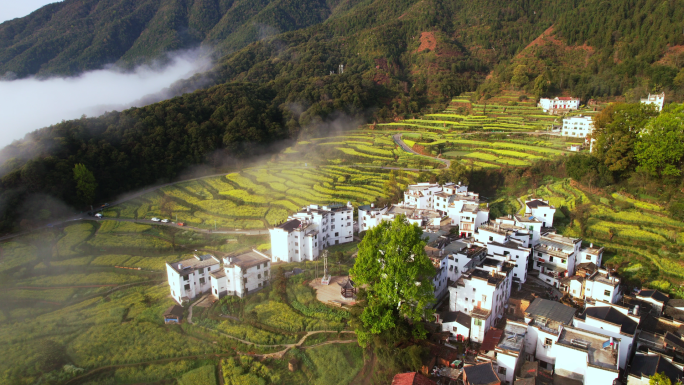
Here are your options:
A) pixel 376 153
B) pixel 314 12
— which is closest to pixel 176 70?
pixel 314 12

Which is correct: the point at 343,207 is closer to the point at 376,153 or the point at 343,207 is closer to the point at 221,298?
the point at 221,298

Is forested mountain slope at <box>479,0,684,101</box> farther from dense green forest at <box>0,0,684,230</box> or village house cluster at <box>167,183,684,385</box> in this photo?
village house cluster at <box>167,183,684,385</box>

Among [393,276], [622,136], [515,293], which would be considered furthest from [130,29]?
[515,293]

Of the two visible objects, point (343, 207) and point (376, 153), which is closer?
point (343, 207)

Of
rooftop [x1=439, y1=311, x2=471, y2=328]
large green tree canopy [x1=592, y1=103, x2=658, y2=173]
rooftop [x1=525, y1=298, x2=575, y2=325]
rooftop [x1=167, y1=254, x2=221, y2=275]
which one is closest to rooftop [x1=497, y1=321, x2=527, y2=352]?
rooftop [x1=525, y1=298, x2=575, y2=325]

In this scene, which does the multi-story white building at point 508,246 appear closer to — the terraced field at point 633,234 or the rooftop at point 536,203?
the rooftop at point 536,203

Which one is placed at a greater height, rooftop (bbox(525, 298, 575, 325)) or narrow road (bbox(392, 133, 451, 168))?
narrow road (bbox(392, 133, 451, 168))

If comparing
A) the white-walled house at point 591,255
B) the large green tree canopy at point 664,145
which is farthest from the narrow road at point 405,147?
the white-walled house at point 591,255
